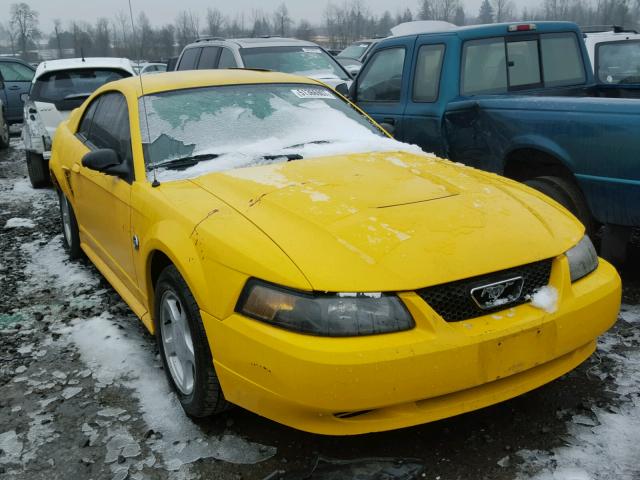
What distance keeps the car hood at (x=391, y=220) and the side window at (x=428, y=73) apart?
218cm

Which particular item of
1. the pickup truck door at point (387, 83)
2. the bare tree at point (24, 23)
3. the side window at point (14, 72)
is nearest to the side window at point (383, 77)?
the pickup truck door at point (387, 83)

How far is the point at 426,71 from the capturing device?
5555 millimetres

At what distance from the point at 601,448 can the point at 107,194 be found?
291 centimetres

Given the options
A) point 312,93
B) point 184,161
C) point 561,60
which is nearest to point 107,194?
point 184,161

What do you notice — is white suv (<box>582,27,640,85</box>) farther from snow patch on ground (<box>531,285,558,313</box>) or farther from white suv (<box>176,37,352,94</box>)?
snow patch on ground (<box>531,285,558,313</box>)

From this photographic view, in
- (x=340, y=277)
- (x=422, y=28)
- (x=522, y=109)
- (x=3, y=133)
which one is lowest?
(x=3, y=133)

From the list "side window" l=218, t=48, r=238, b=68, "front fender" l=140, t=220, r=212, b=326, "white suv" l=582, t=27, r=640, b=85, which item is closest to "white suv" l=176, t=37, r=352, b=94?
"side window" l=218, t=48, r=238, b=68

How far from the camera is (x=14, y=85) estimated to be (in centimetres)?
1489

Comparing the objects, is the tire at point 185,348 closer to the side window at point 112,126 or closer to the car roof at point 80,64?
the side window at point 112,126

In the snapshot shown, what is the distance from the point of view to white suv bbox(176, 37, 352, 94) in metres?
9.36

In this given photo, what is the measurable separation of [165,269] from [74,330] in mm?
1391

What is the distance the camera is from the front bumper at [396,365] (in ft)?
7.32

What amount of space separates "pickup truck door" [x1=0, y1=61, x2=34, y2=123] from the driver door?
10.9 metres

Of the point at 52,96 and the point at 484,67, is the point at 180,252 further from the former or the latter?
the point at 52,96
